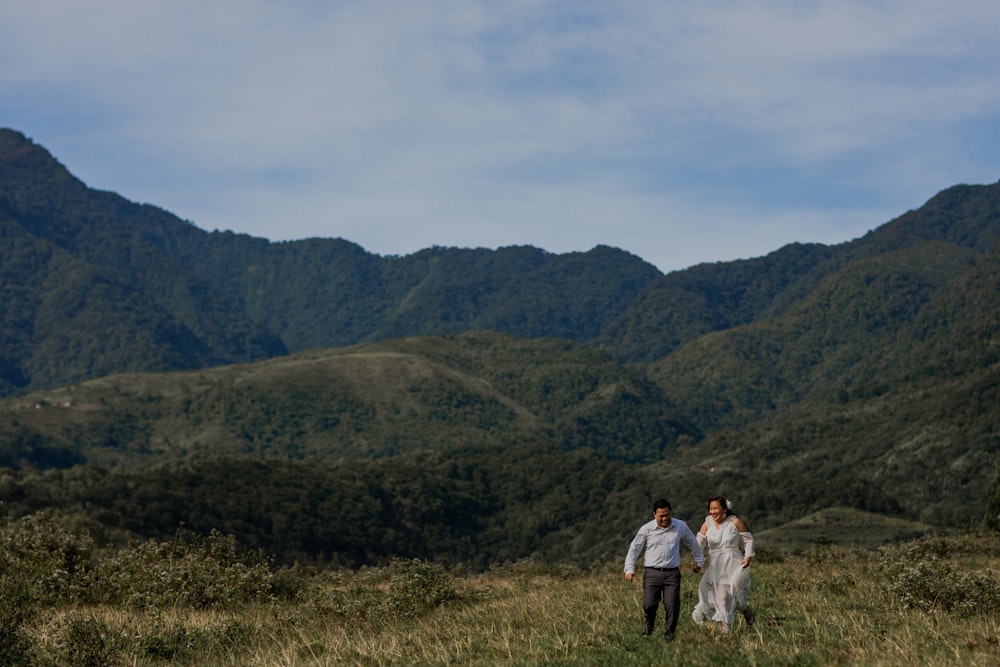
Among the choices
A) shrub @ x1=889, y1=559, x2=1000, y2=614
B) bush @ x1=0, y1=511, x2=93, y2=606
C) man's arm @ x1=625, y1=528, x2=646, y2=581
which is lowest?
shrub @ x1=889, y1=559, x2=1000, y2=614

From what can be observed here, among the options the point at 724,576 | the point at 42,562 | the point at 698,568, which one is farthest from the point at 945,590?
the point at 42,562

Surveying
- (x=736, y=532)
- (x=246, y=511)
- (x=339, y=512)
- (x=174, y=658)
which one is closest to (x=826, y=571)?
(x=736, y=532)

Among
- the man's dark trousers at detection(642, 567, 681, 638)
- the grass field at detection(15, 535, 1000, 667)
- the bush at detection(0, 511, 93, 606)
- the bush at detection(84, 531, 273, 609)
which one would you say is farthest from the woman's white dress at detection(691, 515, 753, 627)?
the bush at detection(0, 511, 93, 606)

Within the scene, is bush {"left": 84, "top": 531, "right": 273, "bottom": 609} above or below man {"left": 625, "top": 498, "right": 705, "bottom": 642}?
below

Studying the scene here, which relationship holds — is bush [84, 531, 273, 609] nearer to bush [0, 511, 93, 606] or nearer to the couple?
bush [0, 511, 93, 606]

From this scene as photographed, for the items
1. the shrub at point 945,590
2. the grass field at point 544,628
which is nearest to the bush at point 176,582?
the grass field at point 544,628

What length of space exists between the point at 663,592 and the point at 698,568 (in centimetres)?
76

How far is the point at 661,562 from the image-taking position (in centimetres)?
1223

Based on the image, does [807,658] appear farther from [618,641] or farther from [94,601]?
[94,601]

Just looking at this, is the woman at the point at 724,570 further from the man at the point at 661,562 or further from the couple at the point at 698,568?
the man at the point at 661,562

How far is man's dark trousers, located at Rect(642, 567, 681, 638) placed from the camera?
Result: 39.6 feet

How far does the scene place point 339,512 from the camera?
364 feet

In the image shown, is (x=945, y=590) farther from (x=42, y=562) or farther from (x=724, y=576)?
(x=42, y=562)

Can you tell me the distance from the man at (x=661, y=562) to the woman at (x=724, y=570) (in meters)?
0.34
